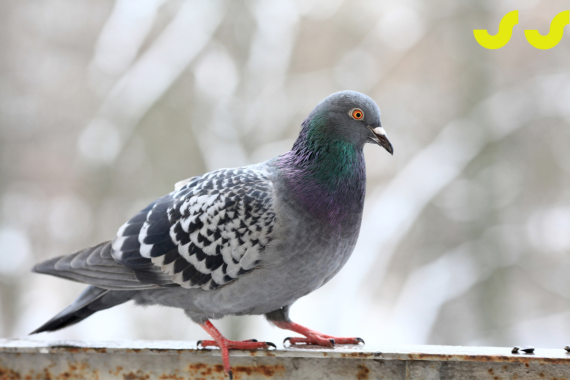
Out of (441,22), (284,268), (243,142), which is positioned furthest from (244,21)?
(284,268)

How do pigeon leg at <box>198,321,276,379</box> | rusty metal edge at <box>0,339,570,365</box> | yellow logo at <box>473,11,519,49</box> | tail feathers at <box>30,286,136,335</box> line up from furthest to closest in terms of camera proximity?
tail feathers at <box>30,286,136,335</box>
yellow logo at <box>473,11,519,49</box>
pigeon leg at <box>198,321,276,379</box>
rusty metal edge at <box>0,339,570,365</box>

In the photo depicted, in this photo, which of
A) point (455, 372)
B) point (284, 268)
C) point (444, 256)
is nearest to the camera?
point (455, 372)

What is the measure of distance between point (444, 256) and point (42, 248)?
15.3 feet

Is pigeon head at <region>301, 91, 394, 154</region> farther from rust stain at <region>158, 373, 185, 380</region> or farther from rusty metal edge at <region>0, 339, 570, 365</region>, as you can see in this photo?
rust stain at <region>158, 373, 185, 380</region>

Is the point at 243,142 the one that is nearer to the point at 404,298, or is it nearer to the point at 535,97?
the point at 404,298

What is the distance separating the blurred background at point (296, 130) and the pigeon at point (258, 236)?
3606 millimetres

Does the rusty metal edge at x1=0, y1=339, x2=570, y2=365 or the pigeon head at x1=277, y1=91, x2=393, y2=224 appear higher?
the pigeon head at x1=277, y1=91, x2=393, y2=224

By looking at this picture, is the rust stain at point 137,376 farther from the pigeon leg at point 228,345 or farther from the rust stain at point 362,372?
the rust stain at point 362,372

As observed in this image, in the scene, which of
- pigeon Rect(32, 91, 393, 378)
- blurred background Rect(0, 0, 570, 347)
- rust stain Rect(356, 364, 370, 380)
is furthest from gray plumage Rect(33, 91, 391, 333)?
blurred background Rect(0, 0, 570, 347)

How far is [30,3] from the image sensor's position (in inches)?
232

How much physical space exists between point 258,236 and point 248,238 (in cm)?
4

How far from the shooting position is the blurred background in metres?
5.73

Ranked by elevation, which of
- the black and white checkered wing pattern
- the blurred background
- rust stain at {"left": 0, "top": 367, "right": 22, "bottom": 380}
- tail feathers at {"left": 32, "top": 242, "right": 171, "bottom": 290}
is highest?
the blurred background

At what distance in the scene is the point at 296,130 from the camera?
6180 mm
